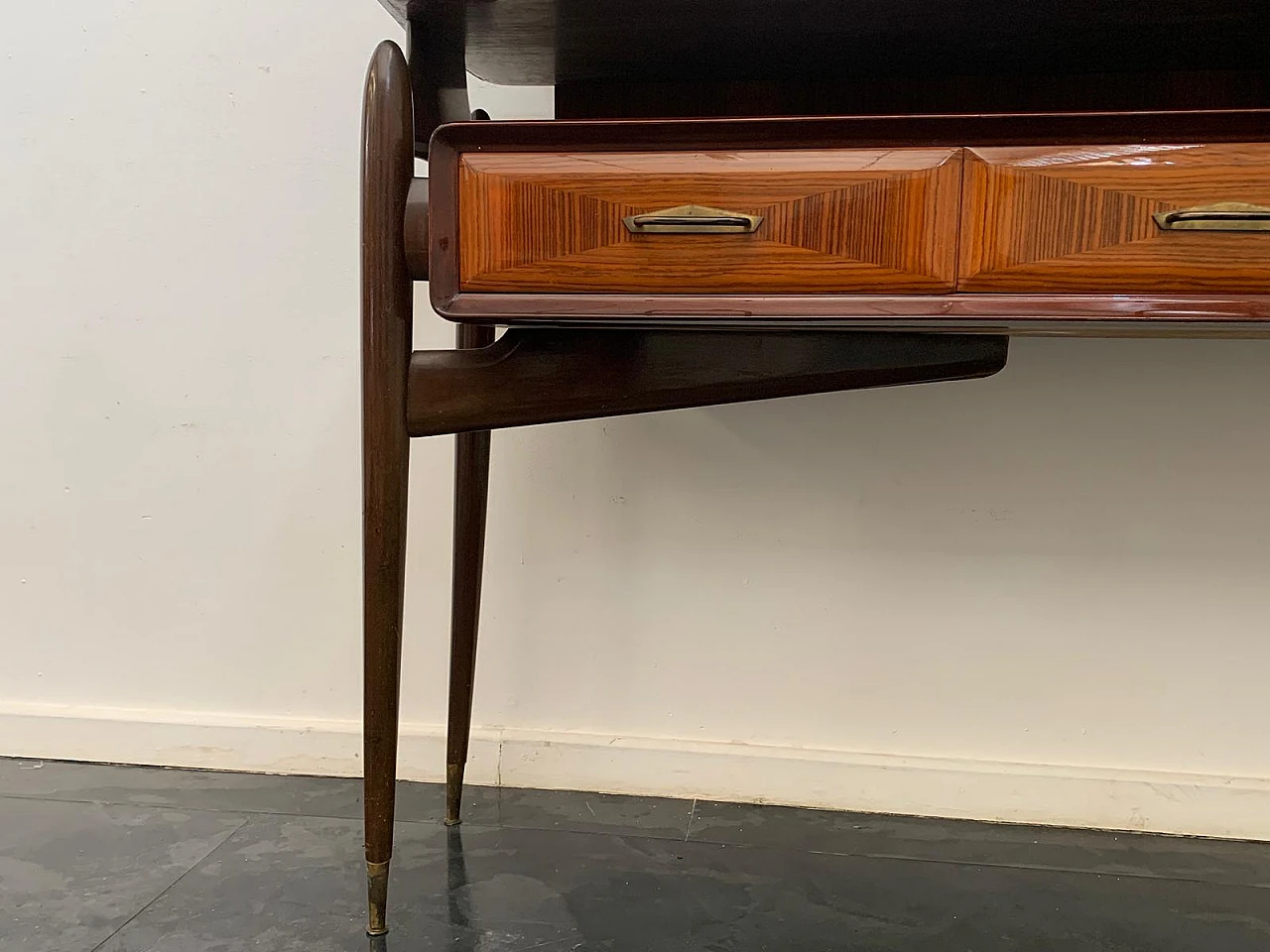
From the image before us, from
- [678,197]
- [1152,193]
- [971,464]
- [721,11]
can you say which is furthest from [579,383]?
[971,464]

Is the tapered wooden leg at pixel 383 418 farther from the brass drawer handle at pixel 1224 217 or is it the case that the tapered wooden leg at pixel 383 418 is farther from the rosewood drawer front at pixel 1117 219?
the brass drawer handle at pixel 1224 217

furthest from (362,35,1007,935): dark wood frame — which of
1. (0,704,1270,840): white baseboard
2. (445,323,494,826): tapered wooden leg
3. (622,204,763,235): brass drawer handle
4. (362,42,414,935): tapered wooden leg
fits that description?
(0,704,1270,840): white baseboard

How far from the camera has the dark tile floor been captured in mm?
900

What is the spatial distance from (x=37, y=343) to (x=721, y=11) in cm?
96

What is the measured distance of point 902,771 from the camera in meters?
1.19

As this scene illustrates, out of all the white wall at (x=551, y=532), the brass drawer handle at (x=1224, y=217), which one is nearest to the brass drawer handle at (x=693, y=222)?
the brass drawer handle at (x=1224, y=217)

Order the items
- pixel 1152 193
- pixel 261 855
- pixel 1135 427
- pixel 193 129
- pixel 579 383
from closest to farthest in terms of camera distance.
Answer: pixel 1152 193 < pixel 579 383 < pixel 261 855 < pixel 1135 427 < pixel 193 129

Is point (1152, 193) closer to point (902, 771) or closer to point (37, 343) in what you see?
point (902, 771)

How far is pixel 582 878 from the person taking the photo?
1.01 meters

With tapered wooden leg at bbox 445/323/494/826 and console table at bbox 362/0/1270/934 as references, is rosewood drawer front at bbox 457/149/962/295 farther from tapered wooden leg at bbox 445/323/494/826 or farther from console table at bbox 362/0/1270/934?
tapered wooden leg at bbox 445/323/494/826

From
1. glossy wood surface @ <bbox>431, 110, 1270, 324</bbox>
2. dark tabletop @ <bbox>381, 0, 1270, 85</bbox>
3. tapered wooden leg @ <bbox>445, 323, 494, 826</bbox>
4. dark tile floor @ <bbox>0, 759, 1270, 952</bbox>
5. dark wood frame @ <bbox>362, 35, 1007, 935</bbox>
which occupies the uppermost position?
dark tabletop @ <bbox>381, 0, 1270, 85</bbox>

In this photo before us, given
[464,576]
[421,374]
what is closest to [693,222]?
[421,374]

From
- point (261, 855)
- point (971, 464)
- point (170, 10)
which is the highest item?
point (170, 10)

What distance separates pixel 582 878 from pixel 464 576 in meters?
0.33
